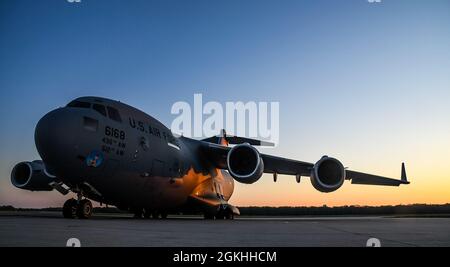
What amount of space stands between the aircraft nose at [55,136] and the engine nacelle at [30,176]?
591 centimetres

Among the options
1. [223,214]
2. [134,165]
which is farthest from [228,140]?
[134,165]

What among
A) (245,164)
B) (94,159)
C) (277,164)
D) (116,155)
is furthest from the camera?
(277,164)

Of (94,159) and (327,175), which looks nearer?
(94,159)

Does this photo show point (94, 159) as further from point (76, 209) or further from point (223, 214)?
point (223, 214)

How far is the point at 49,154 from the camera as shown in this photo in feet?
35.9

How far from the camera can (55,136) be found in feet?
35.2

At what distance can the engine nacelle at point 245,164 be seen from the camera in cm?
1496

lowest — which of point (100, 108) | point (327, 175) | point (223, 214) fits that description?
point (223, 214)

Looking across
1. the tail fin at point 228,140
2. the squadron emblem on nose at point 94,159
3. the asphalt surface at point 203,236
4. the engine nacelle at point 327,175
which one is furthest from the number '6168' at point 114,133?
the tail fin at point 228,140

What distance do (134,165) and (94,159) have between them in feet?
5.66

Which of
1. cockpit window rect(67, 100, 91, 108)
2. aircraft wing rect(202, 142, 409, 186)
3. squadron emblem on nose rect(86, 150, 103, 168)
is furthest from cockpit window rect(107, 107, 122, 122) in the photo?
aircraft wing rect(202, 142, 409, 186)

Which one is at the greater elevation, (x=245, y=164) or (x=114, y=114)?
(x=114, y=114)

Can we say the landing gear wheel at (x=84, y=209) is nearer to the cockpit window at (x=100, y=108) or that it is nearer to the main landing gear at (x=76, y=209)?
the main landing gear at (x=76, y=209)
